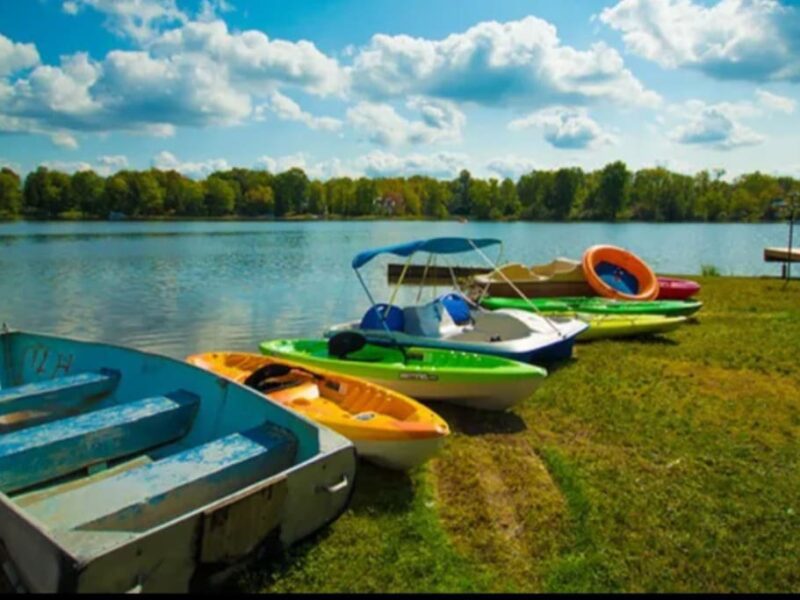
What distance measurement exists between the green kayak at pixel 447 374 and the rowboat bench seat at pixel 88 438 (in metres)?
2.82

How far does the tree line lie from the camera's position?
9788 cm

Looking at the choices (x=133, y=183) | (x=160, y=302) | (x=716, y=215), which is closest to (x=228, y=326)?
(x=160, y=302)

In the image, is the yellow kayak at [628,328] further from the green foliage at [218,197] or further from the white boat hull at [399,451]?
the green foliage at [218,197]

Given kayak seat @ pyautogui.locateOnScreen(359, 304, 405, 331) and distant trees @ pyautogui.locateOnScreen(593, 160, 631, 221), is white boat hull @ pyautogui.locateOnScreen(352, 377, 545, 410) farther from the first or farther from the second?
distant trees @ pyautogui.locateOnScreen(593, 160, 631, 221)

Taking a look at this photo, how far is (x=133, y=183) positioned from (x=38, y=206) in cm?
1563

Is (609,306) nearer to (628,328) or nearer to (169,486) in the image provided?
(628,328)

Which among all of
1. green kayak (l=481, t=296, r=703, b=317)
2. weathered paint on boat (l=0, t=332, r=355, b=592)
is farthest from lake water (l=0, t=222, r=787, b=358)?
weathered paint on boat (l=0, t=332, r=355, b=592)

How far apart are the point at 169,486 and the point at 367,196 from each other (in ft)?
394

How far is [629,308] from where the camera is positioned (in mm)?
13336

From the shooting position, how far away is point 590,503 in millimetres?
4957

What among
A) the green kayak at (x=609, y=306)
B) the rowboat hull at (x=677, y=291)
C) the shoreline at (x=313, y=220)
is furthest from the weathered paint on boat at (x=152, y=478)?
the shoreline at (x=313, y=220)

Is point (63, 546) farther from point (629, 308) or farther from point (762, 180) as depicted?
point (762, 180)

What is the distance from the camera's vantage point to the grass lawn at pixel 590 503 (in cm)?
401

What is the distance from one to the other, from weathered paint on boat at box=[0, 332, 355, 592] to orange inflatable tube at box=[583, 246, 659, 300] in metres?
13.0
